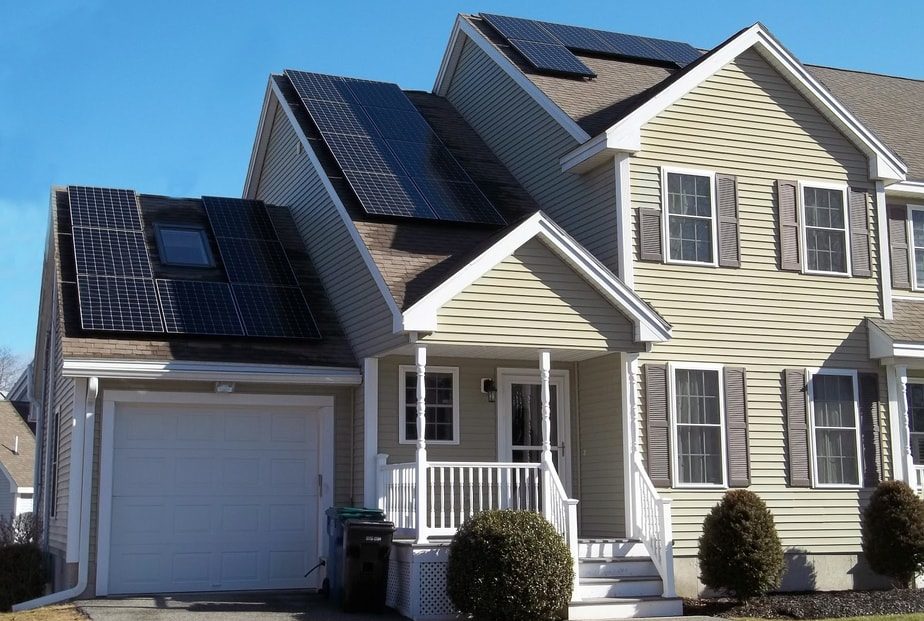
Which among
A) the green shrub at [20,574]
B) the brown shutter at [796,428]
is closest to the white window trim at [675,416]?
the brown shutter at [796,428]

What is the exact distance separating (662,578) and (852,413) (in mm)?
4508

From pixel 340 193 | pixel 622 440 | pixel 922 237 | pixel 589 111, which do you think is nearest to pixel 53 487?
pixel 340 193

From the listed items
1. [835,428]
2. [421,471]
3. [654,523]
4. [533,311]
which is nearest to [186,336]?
[421,471]

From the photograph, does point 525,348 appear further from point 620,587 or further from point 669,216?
point 669,216

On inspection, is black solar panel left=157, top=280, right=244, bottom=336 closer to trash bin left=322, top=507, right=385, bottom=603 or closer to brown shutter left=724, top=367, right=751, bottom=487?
trash bin left=322, top=507, right=385, bottom=603

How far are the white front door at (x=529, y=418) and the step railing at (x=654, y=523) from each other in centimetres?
144

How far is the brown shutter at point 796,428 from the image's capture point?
50.9ft

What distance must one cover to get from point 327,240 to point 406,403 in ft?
10.7

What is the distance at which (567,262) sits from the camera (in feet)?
45.0

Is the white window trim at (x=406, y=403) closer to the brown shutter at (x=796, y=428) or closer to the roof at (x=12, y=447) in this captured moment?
the brown shutter at (x=796, y=428)

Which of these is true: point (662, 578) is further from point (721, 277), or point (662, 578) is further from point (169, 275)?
point (169, 275)

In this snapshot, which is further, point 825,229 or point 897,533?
point 825,229

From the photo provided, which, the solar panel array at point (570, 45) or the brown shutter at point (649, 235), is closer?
the brown shutter at point (649, 235)

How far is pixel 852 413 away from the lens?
16.1 metres
